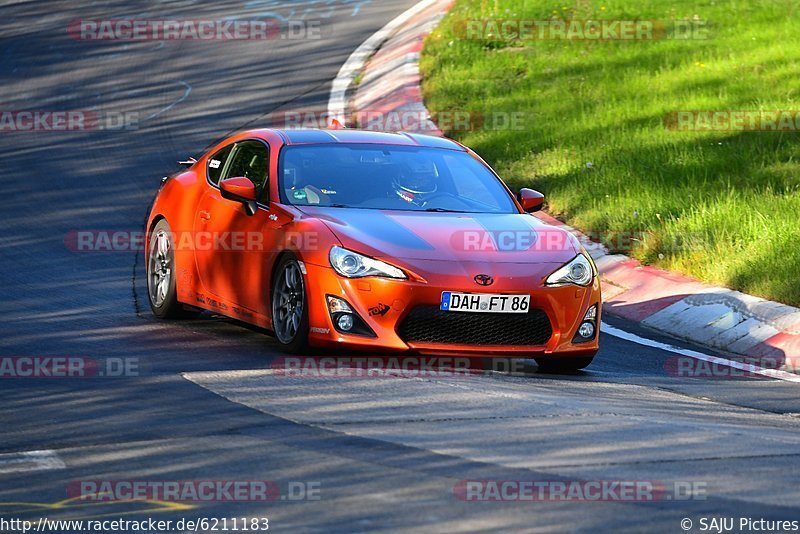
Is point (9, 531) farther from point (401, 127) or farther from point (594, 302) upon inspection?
point (401, 127)

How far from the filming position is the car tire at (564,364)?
996 cm

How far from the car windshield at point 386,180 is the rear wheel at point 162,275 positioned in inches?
54.6

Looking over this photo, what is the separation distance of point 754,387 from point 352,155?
3194 mm

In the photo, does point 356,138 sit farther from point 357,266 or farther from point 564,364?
point 564,364

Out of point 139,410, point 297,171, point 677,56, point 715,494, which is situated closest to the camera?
point 715,494

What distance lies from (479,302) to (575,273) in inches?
31.4

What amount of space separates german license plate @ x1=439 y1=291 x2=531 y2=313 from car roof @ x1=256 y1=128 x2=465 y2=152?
6.88 ft

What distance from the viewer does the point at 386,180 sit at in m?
10.7

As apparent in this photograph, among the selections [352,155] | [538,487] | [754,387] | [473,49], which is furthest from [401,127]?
[538,487]

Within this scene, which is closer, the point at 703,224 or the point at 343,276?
the point at 343,276

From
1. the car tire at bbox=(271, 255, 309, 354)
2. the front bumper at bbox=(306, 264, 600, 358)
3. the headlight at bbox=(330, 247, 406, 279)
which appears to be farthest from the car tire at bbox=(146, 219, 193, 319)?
the headlight at bbox=(330, 247, 406, 279)

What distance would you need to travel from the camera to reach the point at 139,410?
788 cm

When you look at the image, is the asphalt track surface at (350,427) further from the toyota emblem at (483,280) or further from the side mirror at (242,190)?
the side mirror at (242,190)

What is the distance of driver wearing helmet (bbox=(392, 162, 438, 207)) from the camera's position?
34.9ft
